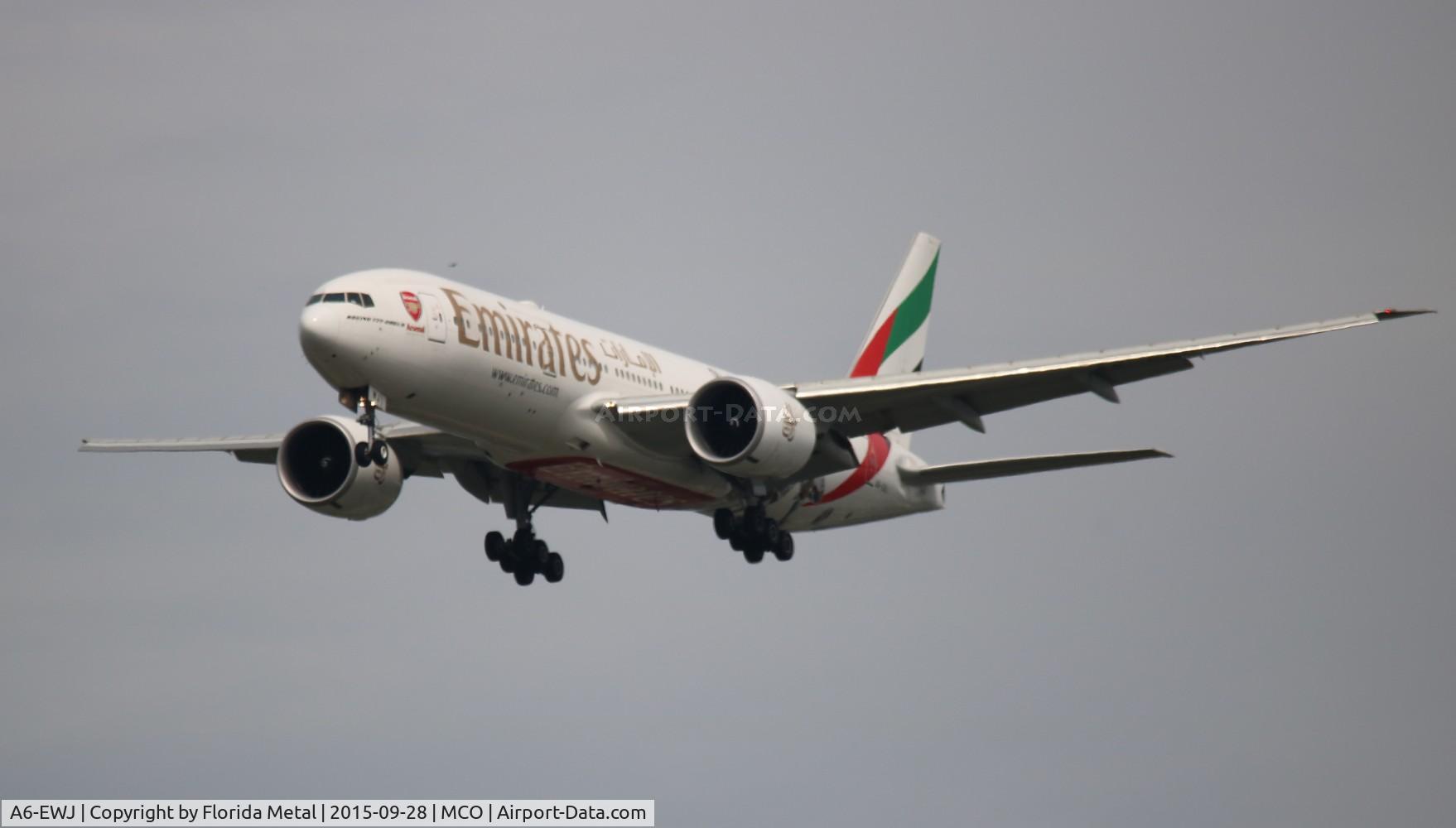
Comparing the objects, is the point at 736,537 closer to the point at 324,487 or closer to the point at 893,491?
the point at 893,491

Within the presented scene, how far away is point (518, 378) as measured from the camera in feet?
120

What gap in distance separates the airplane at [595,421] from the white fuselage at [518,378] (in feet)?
0.12

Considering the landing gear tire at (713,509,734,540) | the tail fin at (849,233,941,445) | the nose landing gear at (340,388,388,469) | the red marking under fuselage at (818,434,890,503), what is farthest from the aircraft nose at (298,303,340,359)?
the tail fin at (849,233,941,445)

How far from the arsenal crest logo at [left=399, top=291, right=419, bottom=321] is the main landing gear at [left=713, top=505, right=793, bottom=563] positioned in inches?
400

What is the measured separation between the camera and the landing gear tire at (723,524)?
4278 cm

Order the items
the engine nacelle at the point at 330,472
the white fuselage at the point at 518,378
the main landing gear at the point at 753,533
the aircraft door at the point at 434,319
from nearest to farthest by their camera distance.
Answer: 1. the white fuselage at the point at 518,378
2. the aircraft door at the point at 434,319
3. the engine nacelle at the point at 330,472
4. the main landing gear at the point at 753,533

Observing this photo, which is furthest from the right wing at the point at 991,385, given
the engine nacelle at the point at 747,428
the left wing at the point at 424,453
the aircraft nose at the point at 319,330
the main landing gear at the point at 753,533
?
the aircraft nose at the point at 319,330

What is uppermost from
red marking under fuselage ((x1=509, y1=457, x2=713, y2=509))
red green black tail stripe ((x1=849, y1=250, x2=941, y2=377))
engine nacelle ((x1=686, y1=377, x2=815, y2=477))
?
red green black tail stripe ((x1=849, y1=250, x2=941, y2=377))

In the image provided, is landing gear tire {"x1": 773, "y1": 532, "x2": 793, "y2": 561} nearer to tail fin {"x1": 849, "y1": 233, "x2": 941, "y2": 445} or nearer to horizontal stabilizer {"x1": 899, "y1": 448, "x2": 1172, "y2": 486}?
horizontal stabilizer {"x1": 899, "y1": 448, "x2": 1172, "y2": 486}

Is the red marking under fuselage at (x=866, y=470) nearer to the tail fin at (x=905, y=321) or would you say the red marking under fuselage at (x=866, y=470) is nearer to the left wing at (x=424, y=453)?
the tail fin at (x=905, y=321)

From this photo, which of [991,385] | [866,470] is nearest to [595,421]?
[991,385]

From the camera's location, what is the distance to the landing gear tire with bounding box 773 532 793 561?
42.8 meters

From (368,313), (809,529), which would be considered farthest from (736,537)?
(368,313)

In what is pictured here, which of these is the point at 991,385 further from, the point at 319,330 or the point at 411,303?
the point at 319,330
